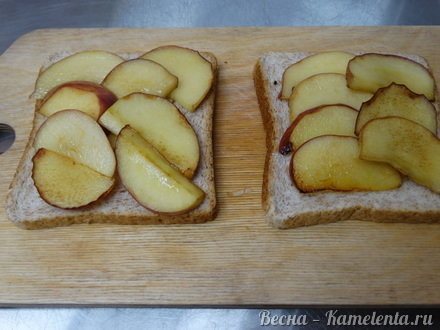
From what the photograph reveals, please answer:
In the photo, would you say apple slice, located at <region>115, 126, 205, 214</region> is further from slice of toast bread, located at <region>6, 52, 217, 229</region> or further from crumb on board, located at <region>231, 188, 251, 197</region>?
crumb on board, located at <region>231, 188, 251, 197</region>

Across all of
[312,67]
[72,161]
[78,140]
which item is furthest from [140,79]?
[312,67]

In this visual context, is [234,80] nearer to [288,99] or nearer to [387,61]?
[288,99]

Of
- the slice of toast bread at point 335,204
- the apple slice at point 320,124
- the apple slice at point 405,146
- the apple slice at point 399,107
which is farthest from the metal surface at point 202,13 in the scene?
the slice of toast bread at point 335,204

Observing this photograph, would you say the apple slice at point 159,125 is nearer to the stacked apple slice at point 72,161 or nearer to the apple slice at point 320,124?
the stacked apple slice at point 72,161

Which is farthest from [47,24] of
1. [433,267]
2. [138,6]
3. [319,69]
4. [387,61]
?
[433,267]

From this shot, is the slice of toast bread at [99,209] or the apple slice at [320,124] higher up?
the apple slice at [320,124]

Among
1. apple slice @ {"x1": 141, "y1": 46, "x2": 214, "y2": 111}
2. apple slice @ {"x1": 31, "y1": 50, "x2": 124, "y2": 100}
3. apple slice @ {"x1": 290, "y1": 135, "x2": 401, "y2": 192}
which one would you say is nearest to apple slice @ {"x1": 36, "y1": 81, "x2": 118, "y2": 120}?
apple slice @ {"x1": 31, "y1": 50, "x2": 124, "y2": 100}

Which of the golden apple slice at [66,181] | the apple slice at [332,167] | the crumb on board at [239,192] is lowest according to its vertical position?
the crumb on board at [239,192]
